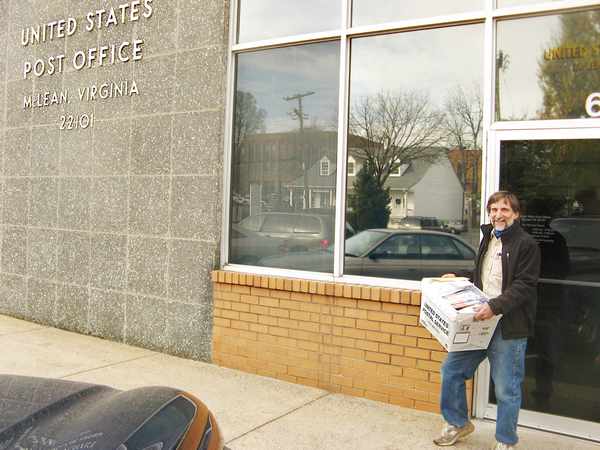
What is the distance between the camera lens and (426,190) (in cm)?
493

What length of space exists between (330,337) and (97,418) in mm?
3077

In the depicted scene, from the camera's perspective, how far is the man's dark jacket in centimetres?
358

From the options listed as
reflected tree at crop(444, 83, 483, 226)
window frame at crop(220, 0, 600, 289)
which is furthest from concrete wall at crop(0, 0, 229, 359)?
reflected tree at crop(444, 83, 483, 226)

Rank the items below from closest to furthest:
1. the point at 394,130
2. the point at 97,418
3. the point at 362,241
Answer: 1. the point at 97,418
2. the point at 394,130
3. the point at 362,241

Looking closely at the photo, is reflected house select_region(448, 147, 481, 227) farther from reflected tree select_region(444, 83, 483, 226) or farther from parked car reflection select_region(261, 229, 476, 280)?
parked car reflection select_region(261, 229, 476, 280)

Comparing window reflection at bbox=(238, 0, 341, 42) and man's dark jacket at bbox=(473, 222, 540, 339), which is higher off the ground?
window reflection at bbox=(238, 0, 341, 42)

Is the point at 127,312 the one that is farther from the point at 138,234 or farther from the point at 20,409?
the point at 20,409

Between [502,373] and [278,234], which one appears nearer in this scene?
[502,373]

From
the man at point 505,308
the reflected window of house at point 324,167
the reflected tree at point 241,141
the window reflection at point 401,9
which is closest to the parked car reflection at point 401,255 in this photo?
the reflected window of house at point 324,167

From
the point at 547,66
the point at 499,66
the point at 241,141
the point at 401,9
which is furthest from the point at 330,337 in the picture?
the point at 401,9

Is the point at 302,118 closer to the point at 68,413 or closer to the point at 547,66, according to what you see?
the point at 547,66

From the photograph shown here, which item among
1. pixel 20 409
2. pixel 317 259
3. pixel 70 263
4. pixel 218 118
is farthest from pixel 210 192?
pixel 20 409

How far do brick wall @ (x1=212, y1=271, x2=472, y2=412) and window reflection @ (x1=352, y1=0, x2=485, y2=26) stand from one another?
224cm

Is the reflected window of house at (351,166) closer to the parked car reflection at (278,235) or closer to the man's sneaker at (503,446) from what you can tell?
the parked car reflection at (278,235)
